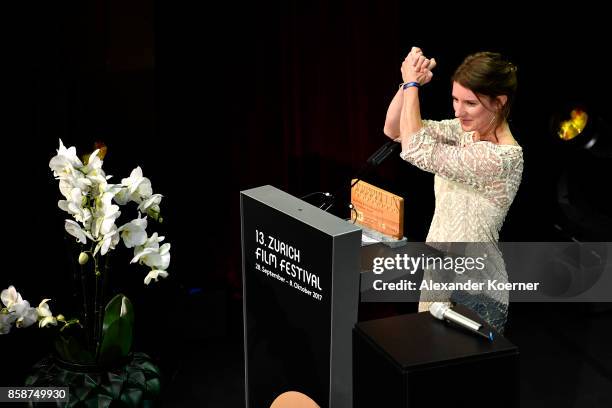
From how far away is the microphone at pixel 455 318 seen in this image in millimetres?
1529

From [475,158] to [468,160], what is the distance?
0.02 meters

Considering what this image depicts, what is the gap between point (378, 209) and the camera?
3.26 m

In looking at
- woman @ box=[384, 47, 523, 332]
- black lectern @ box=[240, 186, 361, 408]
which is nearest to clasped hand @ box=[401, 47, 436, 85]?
woman @ box=[384, 47, 523, 332]

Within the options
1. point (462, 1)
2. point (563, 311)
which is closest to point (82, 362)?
point (462, 1)

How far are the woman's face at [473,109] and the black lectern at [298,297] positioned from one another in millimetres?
951

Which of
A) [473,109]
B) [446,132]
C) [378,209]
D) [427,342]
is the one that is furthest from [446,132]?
[427,342]

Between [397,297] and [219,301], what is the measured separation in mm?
881

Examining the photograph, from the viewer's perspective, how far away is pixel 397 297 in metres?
4.34

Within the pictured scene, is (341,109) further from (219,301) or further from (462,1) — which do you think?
(219,301)

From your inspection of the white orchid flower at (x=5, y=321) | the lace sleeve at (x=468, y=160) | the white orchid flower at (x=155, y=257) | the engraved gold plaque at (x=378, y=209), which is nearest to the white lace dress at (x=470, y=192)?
the lace sleeve at (x=468, y=160)

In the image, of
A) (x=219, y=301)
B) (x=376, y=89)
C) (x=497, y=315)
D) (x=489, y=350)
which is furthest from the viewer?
(x=219, y=301)

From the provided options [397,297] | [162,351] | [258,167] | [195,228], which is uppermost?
[258,167]

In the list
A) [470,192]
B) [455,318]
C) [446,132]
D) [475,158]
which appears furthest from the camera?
[446,132]

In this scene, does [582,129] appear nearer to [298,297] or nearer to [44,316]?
[298,297]
